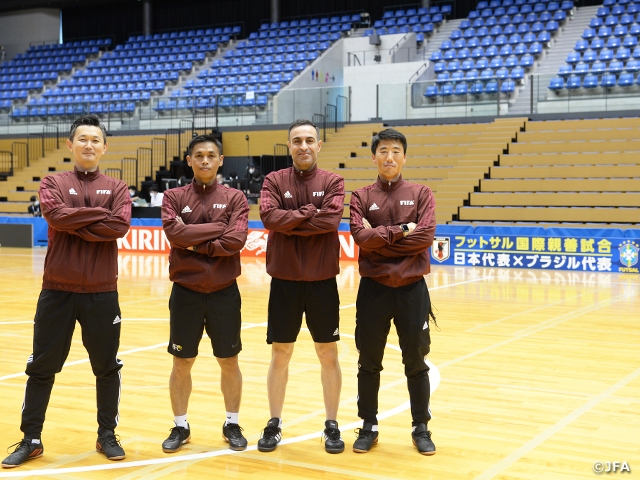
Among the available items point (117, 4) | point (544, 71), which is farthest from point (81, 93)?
point (544, 71)

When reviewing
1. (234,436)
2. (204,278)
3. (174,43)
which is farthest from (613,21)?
(234,436)

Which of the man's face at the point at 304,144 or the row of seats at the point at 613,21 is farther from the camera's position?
the row of seats at the point at 613,21

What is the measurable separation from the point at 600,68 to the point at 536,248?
22.4 feet

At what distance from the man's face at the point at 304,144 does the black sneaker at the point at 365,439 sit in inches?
63.0

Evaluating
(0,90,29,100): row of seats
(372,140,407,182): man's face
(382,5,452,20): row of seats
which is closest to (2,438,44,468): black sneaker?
(372,140,407,182): man's face

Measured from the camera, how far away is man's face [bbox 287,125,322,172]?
4.69m

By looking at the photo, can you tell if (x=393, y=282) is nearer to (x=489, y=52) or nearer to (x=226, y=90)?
(x=489, y=52)

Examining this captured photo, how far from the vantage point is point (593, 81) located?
61.1ft

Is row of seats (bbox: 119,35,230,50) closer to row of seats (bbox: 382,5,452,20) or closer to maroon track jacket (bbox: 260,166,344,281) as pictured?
row of seats (bbox: 382,5,452,20)

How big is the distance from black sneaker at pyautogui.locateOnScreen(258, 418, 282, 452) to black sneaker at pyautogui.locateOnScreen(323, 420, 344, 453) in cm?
28

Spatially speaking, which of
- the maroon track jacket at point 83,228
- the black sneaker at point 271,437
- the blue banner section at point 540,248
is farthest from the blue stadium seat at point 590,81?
the maroon track jacket at point 83,228

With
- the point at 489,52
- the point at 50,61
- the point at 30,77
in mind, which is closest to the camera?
the point at 489,52

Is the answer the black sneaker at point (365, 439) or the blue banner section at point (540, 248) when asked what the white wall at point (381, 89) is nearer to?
the blue banner section at point (540, 248)

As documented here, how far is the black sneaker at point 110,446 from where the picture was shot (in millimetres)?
4371
